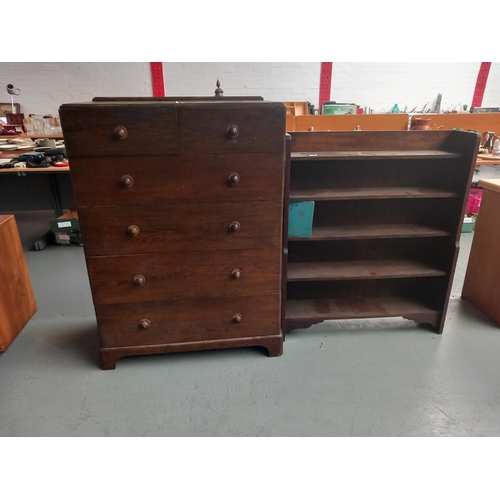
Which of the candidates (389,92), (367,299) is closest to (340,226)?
(367,299)

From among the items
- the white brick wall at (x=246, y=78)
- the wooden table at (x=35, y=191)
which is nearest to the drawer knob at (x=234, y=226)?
the wooden table at (x=35, y=191)

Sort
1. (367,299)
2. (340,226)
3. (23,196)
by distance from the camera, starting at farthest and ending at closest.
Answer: (23,196) < (367,299) < (340,226)

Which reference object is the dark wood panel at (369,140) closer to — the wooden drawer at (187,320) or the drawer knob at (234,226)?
the drawer knob at (234,226)

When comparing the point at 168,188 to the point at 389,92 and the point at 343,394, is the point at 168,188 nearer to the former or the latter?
the point at 343,394

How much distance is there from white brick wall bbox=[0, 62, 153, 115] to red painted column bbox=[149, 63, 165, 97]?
59mm

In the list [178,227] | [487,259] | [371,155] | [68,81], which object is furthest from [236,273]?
[68,81]

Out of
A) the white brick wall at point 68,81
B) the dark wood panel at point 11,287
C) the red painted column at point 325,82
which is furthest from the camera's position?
the red painted column at point 325,82

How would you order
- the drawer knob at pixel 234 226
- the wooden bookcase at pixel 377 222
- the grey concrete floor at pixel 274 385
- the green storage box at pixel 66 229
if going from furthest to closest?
the green storage box at pixel 66 229 → the wooden bookcase at pixel 377 222 → the drawer knob at pixel 234 226 → the grey concrete floor at pixel 274 385

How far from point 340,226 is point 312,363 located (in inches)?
29.7

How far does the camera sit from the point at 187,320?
1754mm

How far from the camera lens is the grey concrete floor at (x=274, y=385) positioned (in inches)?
57.5

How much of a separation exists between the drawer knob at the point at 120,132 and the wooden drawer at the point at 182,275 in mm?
512

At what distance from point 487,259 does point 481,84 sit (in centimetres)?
404

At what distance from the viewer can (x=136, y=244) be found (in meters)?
1.57
